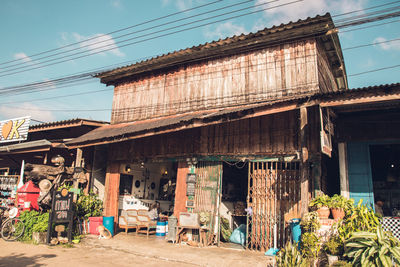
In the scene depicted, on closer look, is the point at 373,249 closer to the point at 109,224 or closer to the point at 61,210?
the point at 109,224

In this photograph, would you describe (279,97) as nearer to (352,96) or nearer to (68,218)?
(352,96)

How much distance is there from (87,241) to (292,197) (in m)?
7.30

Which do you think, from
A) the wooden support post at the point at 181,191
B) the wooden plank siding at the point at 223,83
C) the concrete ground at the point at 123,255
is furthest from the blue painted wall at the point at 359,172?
the wooden support post at the point at 181,191

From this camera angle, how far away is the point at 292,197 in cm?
910

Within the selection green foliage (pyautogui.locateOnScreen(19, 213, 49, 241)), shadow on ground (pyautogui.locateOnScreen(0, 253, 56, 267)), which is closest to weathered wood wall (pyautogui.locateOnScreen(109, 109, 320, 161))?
green foliage (pyautogui.locateOnScreen(19, 213, 49, 241))

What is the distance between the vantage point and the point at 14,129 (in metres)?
17.0

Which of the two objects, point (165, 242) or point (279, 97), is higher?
point (279, 97)

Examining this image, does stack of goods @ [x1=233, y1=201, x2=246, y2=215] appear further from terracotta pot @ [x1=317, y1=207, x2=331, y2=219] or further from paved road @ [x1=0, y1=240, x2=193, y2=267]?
terracotta pot @ [x1=317, y1=207, x2=331, y2=219]

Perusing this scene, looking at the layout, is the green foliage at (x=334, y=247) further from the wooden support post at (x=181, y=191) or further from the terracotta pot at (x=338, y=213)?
the wooden support post at (x=181, y=191)

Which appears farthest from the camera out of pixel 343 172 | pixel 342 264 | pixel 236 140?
pixel 236 140

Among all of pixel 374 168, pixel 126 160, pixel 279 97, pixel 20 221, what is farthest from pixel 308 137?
pixel 20 221

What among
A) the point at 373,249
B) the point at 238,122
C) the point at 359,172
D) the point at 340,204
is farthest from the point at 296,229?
the point at 238,122

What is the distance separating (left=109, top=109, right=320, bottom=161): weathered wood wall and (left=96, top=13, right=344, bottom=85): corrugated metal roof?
282 cm

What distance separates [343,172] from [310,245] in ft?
10.4
